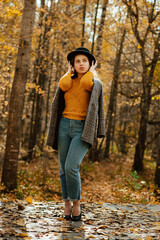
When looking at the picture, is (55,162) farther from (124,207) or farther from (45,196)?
(124,207)

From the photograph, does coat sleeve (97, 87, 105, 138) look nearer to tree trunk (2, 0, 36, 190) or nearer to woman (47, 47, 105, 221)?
woman (47, 47, 105, 221)

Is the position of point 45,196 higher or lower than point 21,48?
lower

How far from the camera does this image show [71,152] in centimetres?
357

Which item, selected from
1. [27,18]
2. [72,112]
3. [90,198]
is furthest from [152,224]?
[27,18]

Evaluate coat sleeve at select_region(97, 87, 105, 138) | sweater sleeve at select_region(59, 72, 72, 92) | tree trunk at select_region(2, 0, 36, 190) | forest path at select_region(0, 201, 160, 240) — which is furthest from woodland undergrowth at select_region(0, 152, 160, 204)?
sweater sleeve at select_region(59, 72, 72, 92)

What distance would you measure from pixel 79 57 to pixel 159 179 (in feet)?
19.9

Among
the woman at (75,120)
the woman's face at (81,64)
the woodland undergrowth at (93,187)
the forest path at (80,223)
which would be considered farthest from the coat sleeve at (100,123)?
the woodland undergrowth at (93,187)

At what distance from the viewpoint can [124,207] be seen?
515cm

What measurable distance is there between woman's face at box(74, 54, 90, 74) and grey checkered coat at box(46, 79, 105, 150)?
9.3 inches

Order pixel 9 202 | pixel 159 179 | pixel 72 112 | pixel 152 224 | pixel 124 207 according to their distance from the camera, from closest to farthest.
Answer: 1. pixel 72 112
2. pixel 152 224
3. pixel 9 202
4. pixel 124 207
5. pixel 159 179

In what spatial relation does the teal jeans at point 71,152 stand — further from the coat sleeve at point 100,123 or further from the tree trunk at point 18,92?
the tree trunk at point 18,92

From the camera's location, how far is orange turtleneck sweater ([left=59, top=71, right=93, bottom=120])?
371 cm

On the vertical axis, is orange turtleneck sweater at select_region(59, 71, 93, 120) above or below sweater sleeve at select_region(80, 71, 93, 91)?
below

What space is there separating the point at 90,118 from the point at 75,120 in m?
0.22
